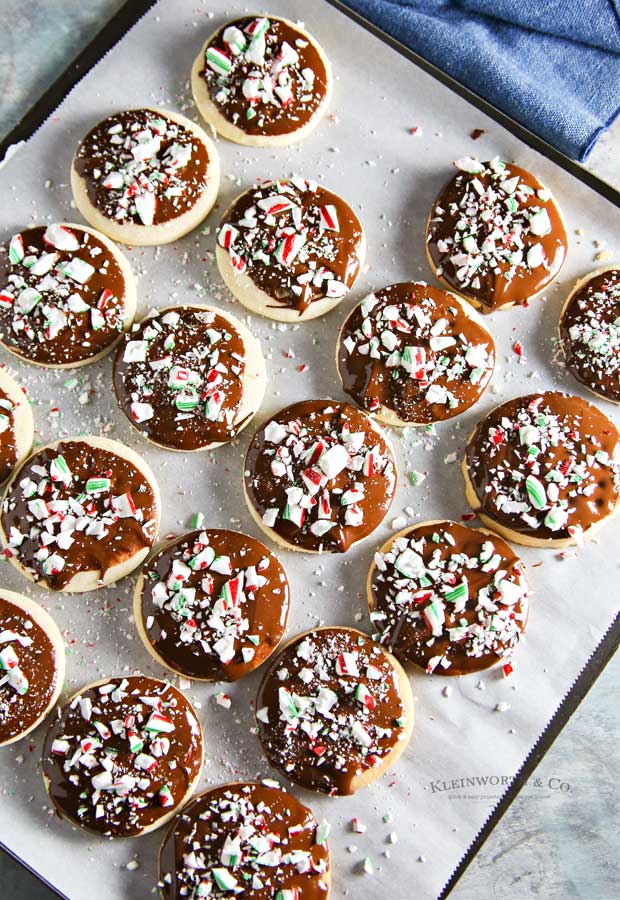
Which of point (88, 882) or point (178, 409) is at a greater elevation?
point (178, 409)

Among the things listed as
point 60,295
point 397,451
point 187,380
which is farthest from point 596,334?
point 60,295

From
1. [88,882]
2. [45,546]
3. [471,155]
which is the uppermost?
[471,155]

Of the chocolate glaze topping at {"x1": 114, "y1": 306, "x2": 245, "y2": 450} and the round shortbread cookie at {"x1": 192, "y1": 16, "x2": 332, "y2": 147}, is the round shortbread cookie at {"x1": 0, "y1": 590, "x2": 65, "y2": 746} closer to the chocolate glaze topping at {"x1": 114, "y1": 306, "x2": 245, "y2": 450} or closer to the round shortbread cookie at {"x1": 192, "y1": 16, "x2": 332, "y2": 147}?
the chocolate glaze topping at {"x1": 114, "y1": 306, "x2": 245, "y2": 450}

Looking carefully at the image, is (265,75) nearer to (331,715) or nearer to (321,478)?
(321,478)

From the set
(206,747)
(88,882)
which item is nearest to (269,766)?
(206,747)

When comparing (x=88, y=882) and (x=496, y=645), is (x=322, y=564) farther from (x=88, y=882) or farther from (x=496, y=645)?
(x=88, y=882)
